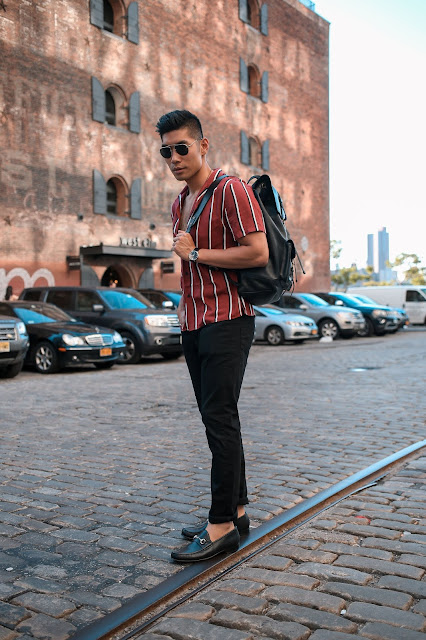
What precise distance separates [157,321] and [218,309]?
1271 cm

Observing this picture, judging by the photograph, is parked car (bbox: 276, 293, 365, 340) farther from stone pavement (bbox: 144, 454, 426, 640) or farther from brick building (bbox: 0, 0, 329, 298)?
stone pavement (bbox: 144, 454, 426, 640)

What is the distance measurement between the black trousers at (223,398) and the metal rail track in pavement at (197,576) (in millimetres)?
226

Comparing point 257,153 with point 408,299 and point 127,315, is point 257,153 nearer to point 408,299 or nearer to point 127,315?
point 408,299

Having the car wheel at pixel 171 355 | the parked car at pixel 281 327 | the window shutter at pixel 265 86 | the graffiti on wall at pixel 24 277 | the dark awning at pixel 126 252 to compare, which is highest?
the window shutter at pixel 265 86

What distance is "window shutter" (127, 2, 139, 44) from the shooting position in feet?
91.8

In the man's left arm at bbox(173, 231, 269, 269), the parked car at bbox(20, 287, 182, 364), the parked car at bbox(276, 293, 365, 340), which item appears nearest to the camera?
the man's left arm at bbox(173, 231, 269, 269)

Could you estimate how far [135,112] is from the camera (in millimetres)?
28297

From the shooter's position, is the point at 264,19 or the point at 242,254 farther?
the point at 264,19

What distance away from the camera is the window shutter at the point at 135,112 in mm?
28109

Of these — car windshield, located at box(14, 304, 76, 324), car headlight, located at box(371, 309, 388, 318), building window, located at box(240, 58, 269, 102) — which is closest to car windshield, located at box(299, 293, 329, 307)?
car headlight, located at box(371, 309, 388, 318)

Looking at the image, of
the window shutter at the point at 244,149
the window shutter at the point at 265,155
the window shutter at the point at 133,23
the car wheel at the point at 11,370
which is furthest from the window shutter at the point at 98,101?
the car wheel at the point at 11,370

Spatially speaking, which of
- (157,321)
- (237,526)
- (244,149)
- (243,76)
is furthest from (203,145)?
(243,76)

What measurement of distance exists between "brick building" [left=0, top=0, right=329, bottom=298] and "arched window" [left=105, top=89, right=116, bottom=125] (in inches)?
2.0

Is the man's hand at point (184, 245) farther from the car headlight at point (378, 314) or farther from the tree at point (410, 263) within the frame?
the tree at point (410, 263)
